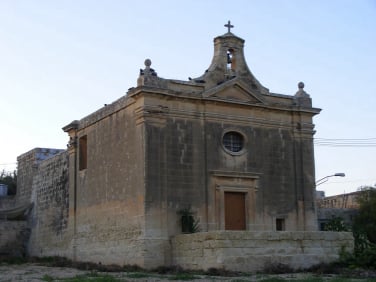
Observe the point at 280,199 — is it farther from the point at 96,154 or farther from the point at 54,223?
the point at 54,223

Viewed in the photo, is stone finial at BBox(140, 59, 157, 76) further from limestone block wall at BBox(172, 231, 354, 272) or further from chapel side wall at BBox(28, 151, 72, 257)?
chapel side wall at BBox(28, 151, 72, 257)

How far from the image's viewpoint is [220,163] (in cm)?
2297

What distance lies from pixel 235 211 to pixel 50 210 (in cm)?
994

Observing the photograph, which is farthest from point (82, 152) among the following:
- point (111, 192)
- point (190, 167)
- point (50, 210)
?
point (190, 167)

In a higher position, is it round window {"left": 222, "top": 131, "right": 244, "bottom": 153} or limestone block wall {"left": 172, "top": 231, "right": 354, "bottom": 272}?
round window {"left": 222, "top": 131, "right": 244, "bottom": 153}

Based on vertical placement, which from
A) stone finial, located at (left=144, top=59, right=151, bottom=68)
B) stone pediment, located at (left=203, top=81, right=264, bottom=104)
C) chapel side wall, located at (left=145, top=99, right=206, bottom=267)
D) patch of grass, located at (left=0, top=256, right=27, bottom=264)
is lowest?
patch of grass, located at (left=0, top=256, right=27, bottom=264)

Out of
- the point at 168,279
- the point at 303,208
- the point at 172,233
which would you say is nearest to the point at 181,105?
the point at 172,233

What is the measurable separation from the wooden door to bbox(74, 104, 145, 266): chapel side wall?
3358mm

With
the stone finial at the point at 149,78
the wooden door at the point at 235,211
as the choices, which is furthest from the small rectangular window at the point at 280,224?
the stone finial at the point at 149,78

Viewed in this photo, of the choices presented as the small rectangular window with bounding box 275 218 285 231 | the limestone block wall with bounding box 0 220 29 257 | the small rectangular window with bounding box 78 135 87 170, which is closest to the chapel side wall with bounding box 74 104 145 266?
the small rectangular window with bounding box 78 135 87 170

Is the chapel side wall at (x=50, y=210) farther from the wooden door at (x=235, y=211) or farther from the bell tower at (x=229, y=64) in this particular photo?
the bell tower at (x=229, y=64)

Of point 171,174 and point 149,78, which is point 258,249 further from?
point 149,78

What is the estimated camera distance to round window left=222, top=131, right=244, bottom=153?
23406 millimetres

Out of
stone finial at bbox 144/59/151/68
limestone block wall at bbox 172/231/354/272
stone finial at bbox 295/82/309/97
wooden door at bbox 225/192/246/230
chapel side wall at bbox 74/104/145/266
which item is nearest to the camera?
limestone block wall at bbox 172/231/354/272
